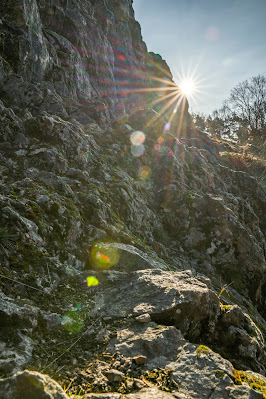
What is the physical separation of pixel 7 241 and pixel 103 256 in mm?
3000

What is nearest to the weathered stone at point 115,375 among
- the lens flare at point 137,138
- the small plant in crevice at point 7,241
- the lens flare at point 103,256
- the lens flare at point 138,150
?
the small plant in crevice at point 7,241

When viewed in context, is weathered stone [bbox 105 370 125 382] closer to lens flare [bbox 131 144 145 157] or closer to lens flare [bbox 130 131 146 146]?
lens flare [bbox 131 144 145 157]

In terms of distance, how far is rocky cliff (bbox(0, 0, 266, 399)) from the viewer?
413 cm

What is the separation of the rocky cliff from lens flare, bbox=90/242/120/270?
4cm

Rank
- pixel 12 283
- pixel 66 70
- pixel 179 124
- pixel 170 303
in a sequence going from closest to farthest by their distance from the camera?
pixel 12 283 → pixel 170 303 → pixel 66 70 → pixel 179 124

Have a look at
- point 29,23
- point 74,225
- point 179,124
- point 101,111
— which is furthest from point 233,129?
point 74,225

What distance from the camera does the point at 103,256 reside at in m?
8.06

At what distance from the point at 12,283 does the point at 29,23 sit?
1762 centimetres

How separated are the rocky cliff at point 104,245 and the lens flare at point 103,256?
0.13 ft

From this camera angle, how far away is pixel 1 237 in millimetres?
5723

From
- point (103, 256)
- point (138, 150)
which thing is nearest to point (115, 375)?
point (103, 256)

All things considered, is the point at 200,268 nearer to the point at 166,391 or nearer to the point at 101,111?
the point at 166,391

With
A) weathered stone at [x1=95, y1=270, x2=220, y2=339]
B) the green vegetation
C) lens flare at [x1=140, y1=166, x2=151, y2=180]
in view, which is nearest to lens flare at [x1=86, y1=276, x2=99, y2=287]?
weathered stone at [x1=95, y1=270, x2=220, y2=339]

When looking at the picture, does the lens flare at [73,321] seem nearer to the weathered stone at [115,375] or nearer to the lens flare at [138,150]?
the weathered stone at [115,375]
